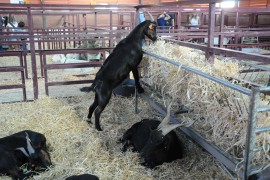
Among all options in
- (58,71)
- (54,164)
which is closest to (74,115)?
(54,164)

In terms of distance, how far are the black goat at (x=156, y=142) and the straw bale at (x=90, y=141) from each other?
0.10 m

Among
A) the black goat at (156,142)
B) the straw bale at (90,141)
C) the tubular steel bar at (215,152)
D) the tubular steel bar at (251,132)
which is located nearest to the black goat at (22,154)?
the straw bale at (90,141)

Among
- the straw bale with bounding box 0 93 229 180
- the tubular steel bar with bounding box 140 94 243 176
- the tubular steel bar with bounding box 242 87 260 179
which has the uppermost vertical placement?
the tubular steel bar with bounding box 242 87 260 179

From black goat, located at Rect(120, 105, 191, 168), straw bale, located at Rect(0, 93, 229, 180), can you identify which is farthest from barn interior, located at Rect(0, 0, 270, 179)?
black goat, located at Rect(120, 105, 191, 168)

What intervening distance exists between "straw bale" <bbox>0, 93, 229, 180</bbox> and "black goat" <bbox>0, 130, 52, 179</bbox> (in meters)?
0.17

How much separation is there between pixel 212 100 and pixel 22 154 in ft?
7.58

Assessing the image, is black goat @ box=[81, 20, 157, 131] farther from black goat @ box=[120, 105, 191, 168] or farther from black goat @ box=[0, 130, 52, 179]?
black goat @ box=[0, 130, 52, 179]

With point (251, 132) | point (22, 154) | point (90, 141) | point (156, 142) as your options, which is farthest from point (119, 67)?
point (251, 132)

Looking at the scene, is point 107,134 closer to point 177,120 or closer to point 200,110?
point 177,120

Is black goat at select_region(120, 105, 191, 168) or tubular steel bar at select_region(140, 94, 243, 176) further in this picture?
black goat at select_region(120, 105, 191, 168)

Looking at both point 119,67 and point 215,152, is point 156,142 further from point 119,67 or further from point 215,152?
point 119,67

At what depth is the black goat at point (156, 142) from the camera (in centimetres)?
332

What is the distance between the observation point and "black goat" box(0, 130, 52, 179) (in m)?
3.29

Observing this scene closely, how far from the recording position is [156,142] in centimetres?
334
